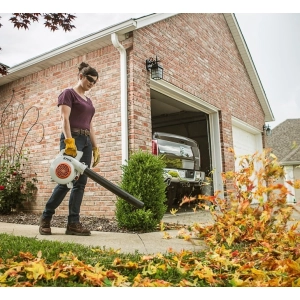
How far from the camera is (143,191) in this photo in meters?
3.19

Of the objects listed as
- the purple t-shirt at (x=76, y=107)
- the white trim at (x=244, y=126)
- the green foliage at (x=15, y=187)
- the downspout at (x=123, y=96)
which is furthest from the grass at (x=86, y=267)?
the white trim at (x=244, y=126)

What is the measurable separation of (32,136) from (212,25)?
310cm

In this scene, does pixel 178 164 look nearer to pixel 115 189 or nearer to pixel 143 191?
pixel 143 191

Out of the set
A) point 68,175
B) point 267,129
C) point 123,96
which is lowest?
point 68,175

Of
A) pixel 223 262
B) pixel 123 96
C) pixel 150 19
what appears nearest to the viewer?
pixel 223 262

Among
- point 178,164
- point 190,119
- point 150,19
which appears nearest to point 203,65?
point 150,19

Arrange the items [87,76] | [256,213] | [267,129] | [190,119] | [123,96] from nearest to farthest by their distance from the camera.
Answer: [256,213] < [87,76] < [123,96] < [267,129] < [190,119]

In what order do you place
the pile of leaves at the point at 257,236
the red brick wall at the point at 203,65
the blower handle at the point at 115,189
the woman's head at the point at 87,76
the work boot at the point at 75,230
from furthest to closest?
1. the red brick wall at the point at 203,65
2. the woman's head at the point at 87,76
3. the work boot at the point at 75,230
4. the blower handle at the point at 115,189
5. the pile of leaves at the point at 257,236

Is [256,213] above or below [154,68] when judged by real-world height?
below

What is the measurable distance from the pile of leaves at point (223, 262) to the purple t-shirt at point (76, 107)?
1189 mm

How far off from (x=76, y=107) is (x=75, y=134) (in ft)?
0.79

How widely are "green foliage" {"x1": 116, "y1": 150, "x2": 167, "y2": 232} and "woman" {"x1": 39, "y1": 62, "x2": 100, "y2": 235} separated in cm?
50

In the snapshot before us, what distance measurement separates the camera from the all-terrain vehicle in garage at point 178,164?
4207 mm

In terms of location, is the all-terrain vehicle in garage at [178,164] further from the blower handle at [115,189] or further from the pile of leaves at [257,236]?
the blower handle at [115,189]
